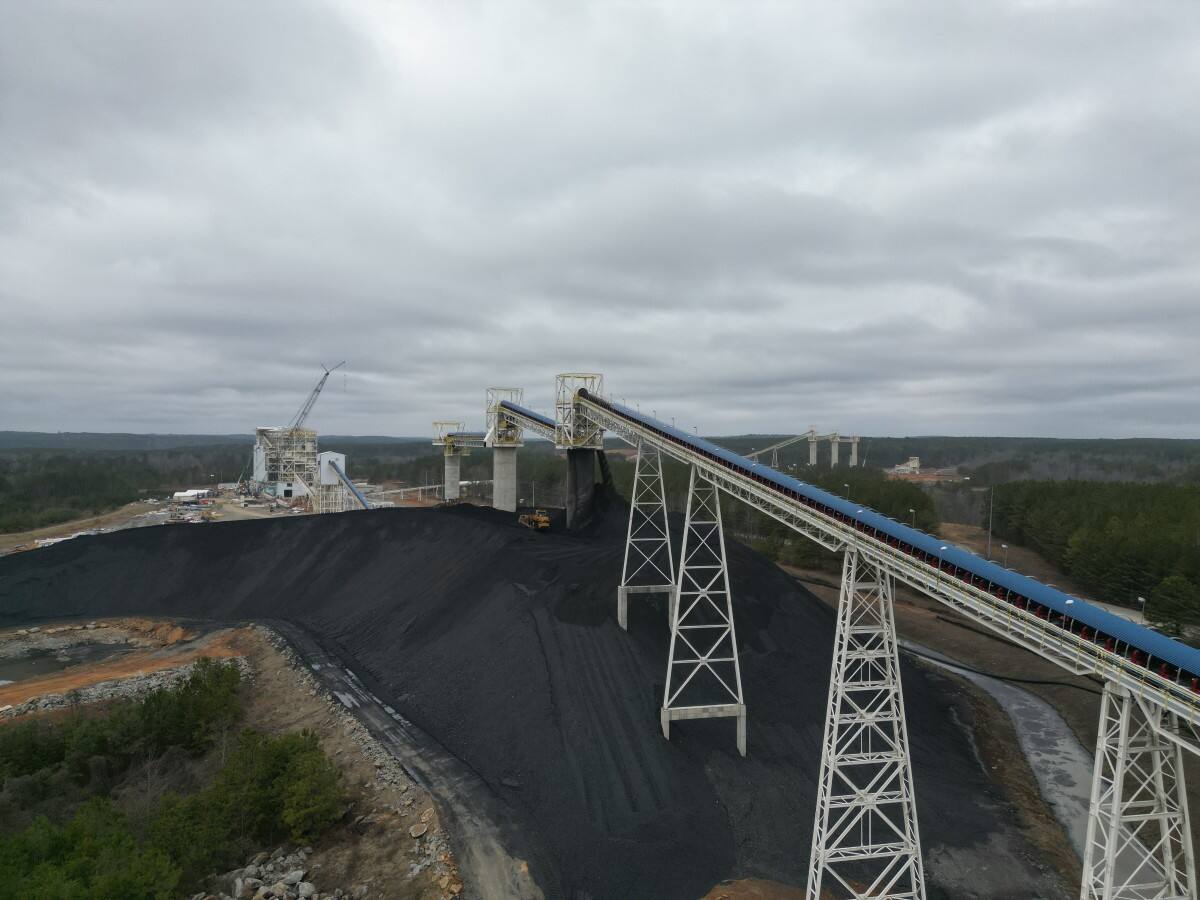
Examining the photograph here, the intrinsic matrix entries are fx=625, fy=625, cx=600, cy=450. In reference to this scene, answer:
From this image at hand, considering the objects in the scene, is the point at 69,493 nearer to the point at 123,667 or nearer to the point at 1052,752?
the point at 123,667

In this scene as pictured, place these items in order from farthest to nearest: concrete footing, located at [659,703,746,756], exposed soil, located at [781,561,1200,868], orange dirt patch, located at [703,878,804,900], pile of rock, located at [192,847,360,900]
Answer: concrete footing, located at [659,703,746,756] → exposed soil, located at [781,561,1200,868] → orange dirt patch, located at [703,878,804,900] → pile of rock, located at [192,847,360,900]

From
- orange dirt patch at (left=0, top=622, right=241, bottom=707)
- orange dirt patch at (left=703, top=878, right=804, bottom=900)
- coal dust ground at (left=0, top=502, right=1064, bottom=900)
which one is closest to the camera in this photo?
orange dirt patch at (left=703, top=878, right=804, bottom=900)

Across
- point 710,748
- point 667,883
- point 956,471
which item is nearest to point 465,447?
point 710,748

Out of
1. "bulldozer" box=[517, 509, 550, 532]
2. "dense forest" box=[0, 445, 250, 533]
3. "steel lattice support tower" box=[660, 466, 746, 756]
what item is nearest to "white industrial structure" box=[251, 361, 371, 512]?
"dense forest" box=[0, 445, 250, 533]

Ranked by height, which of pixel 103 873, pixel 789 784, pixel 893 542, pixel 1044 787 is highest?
pixel 893 542

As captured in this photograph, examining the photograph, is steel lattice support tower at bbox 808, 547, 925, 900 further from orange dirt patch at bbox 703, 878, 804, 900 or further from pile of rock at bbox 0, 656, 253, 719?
pile of rock at bbox 0, 656, 253, 719

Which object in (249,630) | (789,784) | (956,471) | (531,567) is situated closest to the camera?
(789,784)

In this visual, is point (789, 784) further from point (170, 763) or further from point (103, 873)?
point (170, 763)
